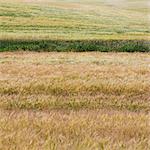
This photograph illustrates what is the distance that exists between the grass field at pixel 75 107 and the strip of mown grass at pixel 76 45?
390 inches

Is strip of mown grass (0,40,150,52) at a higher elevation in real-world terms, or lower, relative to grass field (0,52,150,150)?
lower

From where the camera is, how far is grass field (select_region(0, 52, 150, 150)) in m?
6.15

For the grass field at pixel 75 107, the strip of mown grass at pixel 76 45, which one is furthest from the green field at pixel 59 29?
the grass field at pixel 75 107

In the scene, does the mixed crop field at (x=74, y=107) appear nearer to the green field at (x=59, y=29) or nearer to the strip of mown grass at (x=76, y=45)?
the strip of mown grass at (x=76, y=45)

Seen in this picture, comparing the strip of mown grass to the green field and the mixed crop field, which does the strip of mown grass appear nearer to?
the green field

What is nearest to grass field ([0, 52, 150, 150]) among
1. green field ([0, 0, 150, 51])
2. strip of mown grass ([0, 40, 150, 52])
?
strip of mown grass ([0, 40, 150, 52])

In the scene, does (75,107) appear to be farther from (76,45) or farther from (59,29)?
(59,29)

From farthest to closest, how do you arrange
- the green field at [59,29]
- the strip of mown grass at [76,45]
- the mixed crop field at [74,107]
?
the green field at [59,29] < the strip of mown grass at [76,45] < the mixed crop field at [74,107]

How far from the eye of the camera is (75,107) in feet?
33.1

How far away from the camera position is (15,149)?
5.55m

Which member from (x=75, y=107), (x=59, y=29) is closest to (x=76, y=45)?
(x=59, y=29)

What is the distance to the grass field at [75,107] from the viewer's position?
6152 mm

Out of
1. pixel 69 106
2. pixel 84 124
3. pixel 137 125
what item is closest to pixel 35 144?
pixel 84 124

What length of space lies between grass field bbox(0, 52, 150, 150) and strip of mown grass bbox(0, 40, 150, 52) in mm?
9897
